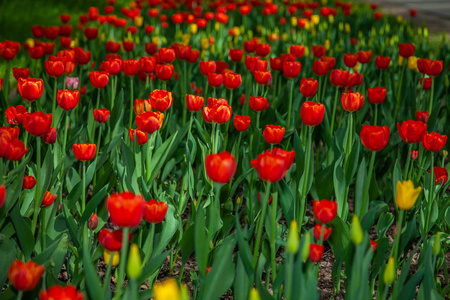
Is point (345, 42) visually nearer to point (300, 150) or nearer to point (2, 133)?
point (300, 150)

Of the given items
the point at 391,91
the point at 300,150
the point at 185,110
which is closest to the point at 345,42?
the point at 391,91

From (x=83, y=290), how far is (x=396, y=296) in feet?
2.81

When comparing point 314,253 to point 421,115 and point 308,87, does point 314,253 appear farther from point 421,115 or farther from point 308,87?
point 421,115

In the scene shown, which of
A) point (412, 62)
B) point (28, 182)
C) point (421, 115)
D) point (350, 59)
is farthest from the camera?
point (412, 62)

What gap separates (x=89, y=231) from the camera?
6.75ft

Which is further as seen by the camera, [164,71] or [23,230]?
[164,71]

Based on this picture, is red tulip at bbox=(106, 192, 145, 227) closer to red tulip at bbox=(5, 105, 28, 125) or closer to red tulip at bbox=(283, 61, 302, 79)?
red tulip at bbox=(5, 105, 28, 125)

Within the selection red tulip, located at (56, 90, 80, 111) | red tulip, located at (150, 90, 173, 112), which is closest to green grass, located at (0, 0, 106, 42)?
red tulip, located at (56, 90, 80, 111)

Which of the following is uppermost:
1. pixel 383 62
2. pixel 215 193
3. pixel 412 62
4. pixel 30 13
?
pixel 383 62

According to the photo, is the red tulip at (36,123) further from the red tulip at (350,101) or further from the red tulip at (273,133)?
the red tulip at (350,101)

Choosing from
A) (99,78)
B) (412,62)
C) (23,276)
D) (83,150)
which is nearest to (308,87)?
(99,78)

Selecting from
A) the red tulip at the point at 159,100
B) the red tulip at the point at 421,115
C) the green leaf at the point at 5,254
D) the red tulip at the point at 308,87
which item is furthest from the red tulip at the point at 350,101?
the green leaf at the point at 5,254

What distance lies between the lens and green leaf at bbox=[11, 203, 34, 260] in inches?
70.7

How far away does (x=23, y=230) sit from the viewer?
1.80m
